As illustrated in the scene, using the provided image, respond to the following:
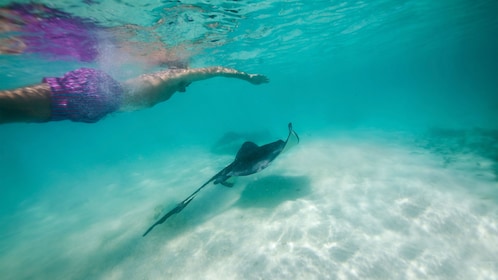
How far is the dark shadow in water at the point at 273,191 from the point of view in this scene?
311 inches

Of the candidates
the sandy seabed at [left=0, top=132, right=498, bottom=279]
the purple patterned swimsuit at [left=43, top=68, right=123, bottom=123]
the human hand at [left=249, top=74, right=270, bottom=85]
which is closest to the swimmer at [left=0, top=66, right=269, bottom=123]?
the purple patterned swimsuit at [left=43, top=68, right=123, bottom=123]

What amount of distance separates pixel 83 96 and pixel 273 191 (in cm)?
646

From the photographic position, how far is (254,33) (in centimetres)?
1645

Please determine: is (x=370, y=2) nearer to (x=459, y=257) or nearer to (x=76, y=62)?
(x=459, y=257)

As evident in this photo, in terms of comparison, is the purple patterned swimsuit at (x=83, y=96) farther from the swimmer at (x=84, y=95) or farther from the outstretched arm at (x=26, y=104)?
the outstretched arm at (x=26, y=104)

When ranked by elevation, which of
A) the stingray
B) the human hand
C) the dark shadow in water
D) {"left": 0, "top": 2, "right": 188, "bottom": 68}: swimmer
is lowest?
the dark shadow in water

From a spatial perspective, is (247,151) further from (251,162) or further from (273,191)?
(273,191)

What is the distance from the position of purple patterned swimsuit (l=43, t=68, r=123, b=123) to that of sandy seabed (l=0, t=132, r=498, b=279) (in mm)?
4033

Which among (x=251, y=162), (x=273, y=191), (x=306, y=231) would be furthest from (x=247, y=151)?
(x=306, y=231)

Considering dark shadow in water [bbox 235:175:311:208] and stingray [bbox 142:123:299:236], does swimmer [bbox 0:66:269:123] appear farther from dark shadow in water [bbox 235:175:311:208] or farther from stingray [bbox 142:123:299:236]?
dark shadow in water [bbox 235:175:311:208]

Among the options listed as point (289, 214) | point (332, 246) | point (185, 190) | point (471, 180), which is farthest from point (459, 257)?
point (185, 190)

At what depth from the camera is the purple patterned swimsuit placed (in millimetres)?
3721

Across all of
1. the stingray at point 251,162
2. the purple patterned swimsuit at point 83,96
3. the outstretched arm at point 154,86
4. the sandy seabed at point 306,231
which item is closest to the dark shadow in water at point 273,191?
the sandy seabed at point 306,231

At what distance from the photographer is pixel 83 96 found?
4.00 meters
